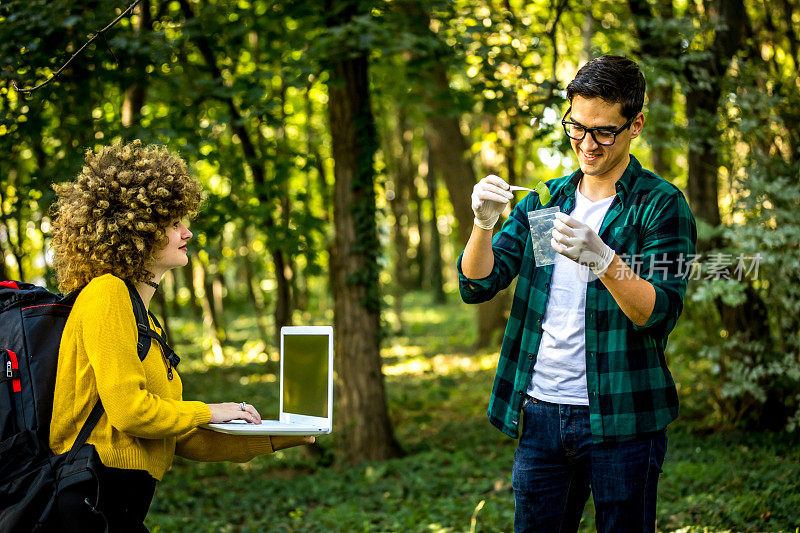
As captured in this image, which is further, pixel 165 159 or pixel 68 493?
pixel 165 159

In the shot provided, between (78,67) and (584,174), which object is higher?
(78,67)

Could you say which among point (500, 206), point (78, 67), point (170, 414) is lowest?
point (170, 414)

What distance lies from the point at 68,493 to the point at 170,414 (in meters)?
0.35

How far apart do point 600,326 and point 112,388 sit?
1.51m

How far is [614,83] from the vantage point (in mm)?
2244

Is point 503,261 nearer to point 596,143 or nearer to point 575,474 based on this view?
point 596,143

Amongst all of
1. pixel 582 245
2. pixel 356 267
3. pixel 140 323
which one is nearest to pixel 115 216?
pixel 140 323

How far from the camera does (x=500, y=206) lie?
2.34 m

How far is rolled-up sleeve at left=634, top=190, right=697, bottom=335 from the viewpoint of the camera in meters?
2.12

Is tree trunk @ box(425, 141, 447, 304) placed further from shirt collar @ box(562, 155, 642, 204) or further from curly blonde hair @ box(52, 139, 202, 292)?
curly blonde hair @ box(52, 139, 202, 292)

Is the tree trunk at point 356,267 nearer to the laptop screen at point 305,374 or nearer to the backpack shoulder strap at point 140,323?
the laptop screen at point 305,374

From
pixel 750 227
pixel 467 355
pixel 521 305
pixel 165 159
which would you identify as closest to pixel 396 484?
pixel 750 227

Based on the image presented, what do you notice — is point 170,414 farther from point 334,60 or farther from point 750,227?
point 750,227

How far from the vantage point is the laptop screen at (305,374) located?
2478 mm
